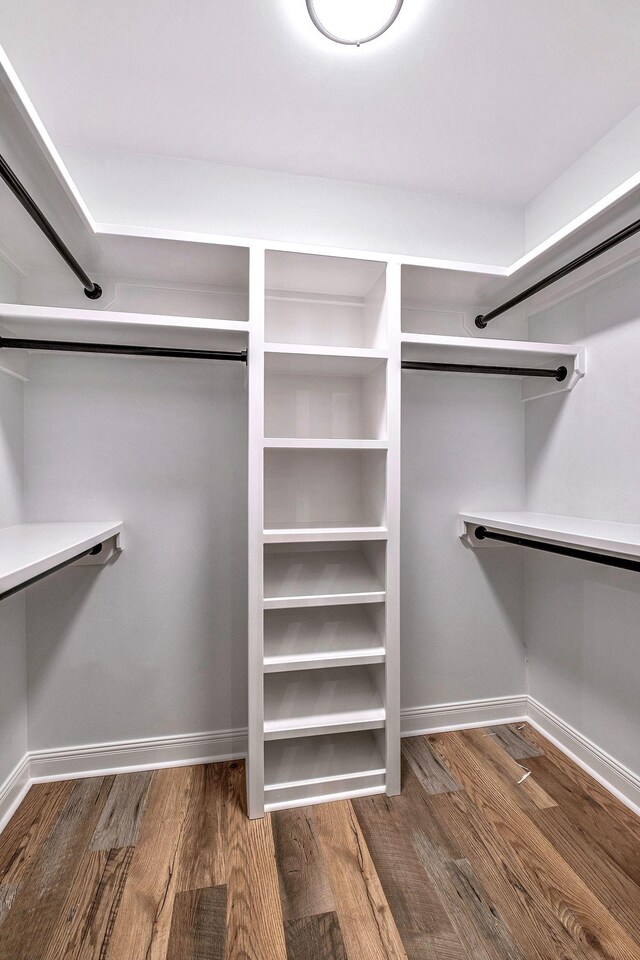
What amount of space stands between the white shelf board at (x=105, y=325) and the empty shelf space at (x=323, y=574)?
906 mm

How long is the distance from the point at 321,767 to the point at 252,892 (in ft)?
1.57

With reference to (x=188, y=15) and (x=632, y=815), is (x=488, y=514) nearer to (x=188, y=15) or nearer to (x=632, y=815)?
(x=632, y=815)

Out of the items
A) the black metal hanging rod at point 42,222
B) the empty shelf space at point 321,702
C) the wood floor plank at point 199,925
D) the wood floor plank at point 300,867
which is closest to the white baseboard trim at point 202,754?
the empty shelf space at point 321,702

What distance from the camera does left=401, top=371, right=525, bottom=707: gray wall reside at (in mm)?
2113

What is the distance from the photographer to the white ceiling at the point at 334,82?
4.29 ft

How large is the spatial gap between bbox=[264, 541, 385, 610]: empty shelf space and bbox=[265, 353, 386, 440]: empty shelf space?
0.50 m

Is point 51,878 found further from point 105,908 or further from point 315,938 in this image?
point 315,938

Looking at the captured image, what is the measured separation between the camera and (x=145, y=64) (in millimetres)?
1462

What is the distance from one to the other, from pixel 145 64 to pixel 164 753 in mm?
2530

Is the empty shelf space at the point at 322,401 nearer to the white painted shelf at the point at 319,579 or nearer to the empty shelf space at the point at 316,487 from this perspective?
the empty shelf space at the point at 316,487

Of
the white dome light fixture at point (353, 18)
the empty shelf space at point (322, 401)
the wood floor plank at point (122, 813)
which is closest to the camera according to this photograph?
the white dome light fixture at point (353, 18)

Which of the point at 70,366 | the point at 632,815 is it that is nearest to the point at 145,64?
the point at 70,366

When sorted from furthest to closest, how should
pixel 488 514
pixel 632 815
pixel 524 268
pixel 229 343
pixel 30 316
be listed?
pixel 488 514 < pixel 229 343 < pixel 524 268 < pixel 632 815 < pixel 30 316

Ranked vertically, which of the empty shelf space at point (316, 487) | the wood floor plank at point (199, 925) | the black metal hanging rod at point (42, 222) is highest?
the black metal hanging rod at point (42, 222)
